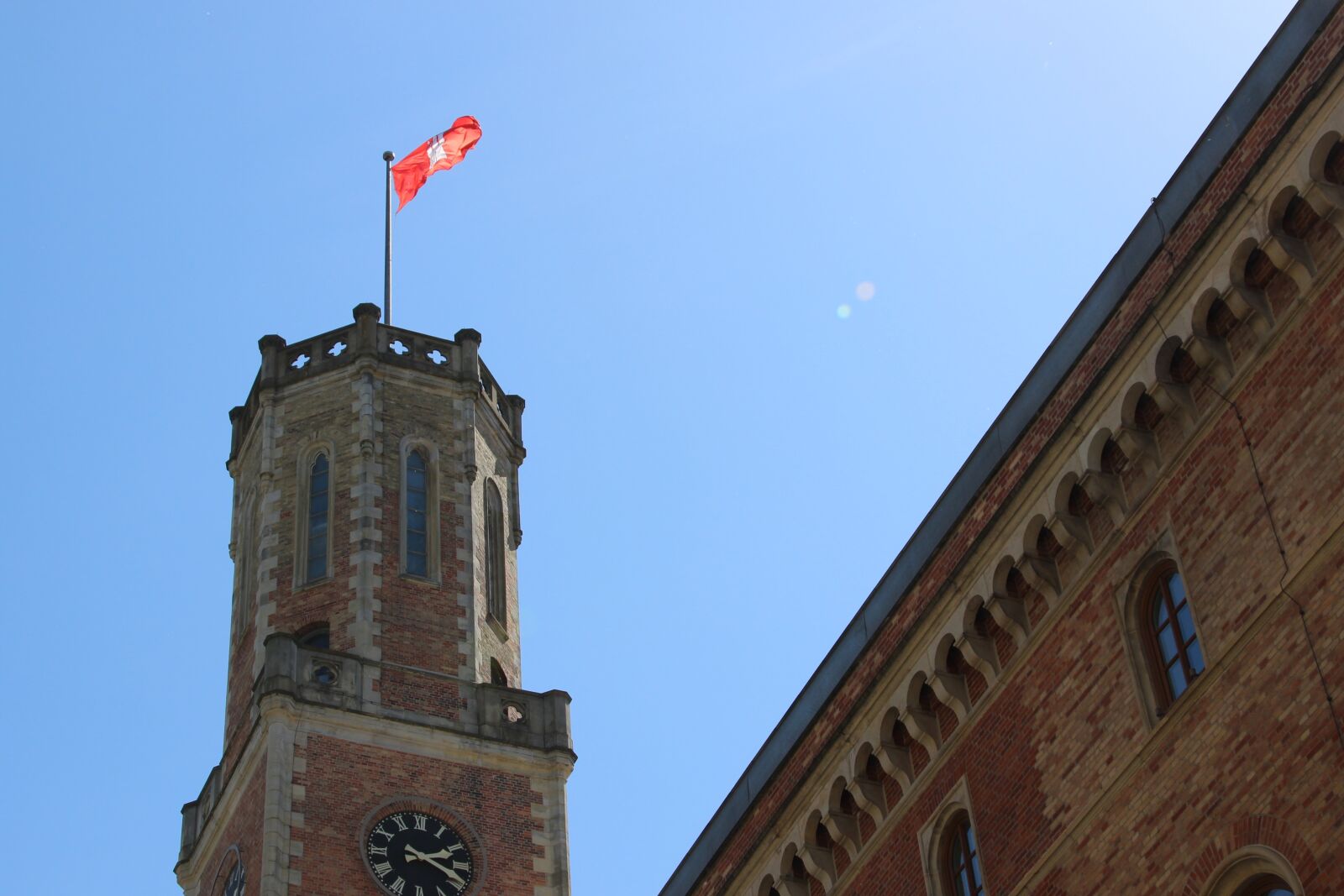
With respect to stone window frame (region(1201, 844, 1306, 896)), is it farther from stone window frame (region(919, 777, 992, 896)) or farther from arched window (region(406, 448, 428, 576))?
arched window (region(406, 448, 428, 576))

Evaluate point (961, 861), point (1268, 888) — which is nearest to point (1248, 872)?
point (1268, 888)

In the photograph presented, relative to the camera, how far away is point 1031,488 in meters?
21.9

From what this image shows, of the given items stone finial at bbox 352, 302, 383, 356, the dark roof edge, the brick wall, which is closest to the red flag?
stone finial at bbox 352, 302, 383, 356

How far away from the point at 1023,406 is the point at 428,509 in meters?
28.3

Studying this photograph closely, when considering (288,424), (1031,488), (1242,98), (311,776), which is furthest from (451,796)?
(1242,98)

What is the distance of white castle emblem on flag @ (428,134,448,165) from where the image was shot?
5872 cm

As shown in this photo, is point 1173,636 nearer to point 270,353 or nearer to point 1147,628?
point 1147,628

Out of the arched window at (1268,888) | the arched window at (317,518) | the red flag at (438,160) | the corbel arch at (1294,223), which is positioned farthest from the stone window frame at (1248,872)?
the red flag at (438,160)

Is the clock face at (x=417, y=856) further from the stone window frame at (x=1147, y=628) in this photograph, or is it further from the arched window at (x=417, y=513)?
the stone window frame at (x=1147, y=628)

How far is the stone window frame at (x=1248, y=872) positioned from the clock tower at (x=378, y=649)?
26.3m

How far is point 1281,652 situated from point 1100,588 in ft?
9.01

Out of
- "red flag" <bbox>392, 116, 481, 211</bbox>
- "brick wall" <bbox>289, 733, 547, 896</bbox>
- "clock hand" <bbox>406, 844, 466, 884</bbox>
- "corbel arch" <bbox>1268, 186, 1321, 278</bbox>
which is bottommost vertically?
"corbel arch" <bbox>1268, 186, 1321, 278</bbox>

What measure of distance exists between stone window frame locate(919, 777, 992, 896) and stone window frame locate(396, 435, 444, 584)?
86.9 feet

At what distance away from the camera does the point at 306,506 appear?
49812 millimetres
